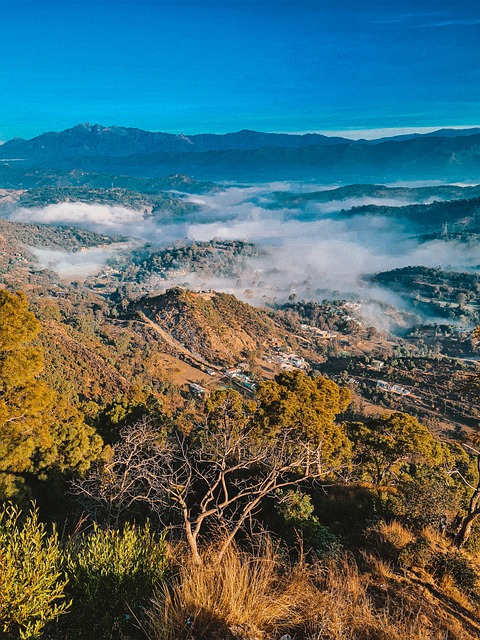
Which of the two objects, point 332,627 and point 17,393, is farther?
point 17,393

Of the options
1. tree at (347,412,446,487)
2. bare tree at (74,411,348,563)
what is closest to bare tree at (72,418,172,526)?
bare tree at (74,411,348,563)

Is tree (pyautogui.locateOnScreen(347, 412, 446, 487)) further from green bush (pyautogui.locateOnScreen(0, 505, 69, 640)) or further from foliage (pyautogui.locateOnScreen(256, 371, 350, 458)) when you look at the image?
green bush (pyautogui.locateOnScreen(0, 505, 69, 640))

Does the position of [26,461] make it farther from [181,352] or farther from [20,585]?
[181,352]

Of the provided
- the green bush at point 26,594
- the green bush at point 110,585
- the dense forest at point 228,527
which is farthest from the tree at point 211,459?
the green bush at point 26,594

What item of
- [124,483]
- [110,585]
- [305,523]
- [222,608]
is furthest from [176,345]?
[222,608]

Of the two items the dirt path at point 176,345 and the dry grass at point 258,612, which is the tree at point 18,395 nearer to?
the dry grass at point 258,612

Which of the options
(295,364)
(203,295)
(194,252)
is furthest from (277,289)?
(295,364)

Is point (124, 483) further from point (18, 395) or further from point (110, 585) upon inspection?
point (110, 585)
